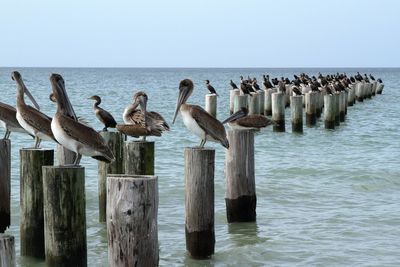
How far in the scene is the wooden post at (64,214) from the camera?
6.77 m

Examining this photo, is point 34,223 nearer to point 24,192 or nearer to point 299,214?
point 24,192

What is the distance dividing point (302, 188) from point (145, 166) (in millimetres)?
5362

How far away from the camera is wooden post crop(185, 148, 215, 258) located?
25.5 feet

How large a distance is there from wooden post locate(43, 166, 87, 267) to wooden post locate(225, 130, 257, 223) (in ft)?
8.93

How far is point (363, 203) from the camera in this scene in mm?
11719

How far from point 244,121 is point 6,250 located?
1073cm

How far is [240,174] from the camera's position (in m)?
9.37

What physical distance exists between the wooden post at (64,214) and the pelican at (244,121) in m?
6.88

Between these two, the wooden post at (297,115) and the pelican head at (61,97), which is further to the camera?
the wooden post at (297,115)

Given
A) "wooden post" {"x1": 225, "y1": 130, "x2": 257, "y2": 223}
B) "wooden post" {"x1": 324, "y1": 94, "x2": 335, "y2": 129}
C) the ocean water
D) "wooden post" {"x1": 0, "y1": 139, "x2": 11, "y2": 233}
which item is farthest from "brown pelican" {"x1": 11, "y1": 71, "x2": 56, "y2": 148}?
"wooden post" {"x1": 324, "y1": 94, "x2": 335, "y2": 129}

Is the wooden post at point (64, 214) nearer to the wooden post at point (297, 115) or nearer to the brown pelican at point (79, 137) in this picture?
the brown pelican at point (79, 137)

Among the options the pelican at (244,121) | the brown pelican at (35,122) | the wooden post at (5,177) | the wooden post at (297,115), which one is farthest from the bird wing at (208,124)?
the wooden post at (297,115)

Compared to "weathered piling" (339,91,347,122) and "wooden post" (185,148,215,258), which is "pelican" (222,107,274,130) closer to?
"wooden post" (185,148,215,258)

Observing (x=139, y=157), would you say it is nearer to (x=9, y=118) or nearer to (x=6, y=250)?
(x=9, y=118)
